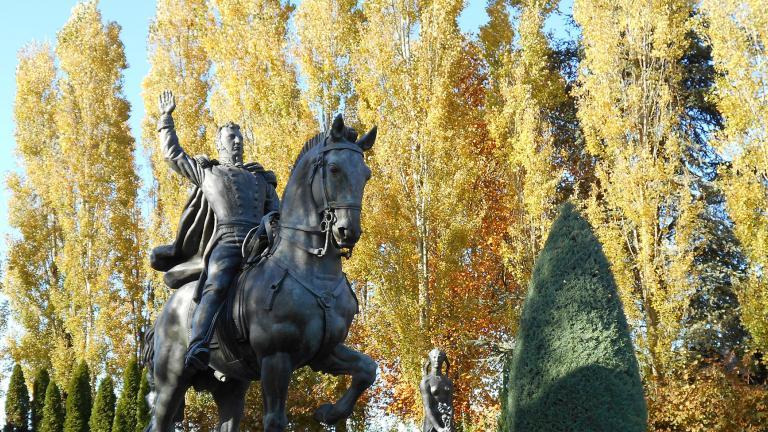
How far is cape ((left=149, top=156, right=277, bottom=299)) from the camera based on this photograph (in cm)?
580

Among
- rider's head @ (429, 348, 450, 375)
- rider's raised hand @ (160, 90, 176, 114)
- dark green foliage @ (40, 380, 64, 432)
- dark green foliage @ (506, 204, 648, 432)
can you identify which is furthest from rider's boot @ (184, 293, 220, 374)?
dark green foliage @ (40, 380, 64, 432)

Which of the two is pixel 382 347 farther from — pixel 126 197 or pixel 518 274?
pixel 126 197

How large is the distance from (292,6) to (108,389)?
9923 mm

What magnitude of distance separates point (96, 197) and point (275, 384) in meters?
20.7

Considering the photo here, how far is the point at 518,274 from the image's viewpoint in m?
17.0

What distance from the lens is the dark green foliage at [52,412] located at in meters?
21.4

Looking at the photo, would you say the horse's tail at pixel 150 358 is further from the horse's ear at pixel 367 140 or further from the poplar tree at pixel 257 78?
the poplar tree at pixel 257 78

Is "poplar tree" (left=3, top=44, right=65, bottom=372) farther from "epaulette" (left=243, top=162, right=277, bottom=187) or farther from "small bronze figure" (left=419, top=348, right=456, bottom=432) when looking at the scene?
"epaulette" (left=243, top=162, right=277, bottom=187)

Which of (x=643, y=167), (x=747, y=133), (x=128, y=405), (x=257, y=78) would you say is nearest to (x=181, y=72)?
(x=257, y=78)

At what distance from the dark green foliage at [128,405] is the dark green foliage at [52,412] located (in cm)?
368

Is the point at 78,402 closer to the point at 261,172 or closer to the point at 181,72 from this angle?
the point at 181,72

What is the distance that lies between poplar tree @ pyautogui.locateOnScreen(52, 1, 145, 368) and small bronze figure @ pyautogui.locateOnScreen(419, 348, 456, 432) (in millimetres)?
12741

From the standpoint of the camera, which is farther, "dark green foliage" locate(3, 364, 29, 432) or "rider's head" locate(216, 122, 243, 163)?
"dark green foliage" locate(3, 364, 29, 432)

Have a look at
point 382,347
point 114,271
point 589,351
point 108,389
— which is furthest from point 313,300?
point 114,271
